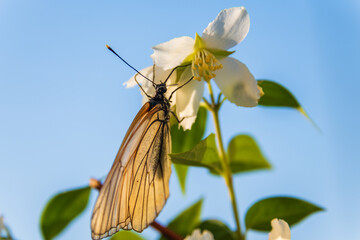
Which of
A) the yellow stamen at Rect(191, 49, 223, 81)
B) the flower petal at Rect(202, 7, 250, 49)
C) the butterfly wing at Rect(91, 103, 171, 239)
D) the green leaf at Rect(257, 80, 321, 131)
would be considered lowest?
the butterfly wing at Rect(91, 103, 171, 239)

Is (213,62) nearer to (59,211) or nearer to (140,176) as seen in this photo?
(140,176)

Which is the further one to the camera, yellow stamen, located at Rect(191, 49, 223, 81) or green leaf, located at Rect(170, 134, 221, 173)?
yellow stamen, located at Rect(191, 49, 223, 81)

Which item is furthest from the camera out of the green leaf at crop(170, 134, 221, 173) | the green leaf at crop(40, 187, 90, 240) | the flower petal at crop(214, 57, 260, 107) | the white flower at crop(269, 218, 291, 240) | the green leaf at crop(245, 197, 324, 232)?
the green leaf at crop(40, 187, 90, 240)

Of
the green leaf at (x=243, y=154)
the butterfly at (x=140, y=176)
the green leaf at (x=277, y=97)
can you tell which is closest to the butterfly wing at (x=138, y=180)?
the butterfly at (x=140, y=176)

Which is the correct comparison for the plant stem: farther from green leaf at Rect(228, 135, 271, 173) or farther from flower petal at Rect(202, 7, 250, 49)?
green leaf at Rect(228, 135, 271, 173)

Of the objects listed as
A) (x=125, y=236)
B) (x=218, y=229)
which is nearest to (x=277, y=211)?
(x=218, y=229)

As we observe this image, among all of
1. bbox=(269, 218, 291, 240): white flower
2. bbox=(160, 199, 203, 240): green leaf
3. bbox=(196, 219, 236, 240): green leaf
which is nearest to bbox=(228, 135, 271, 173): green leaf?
bbox=(160, 199, 203, 240): green leaf

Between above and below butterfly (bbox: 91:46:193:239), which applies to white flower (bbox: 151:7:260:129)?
above
